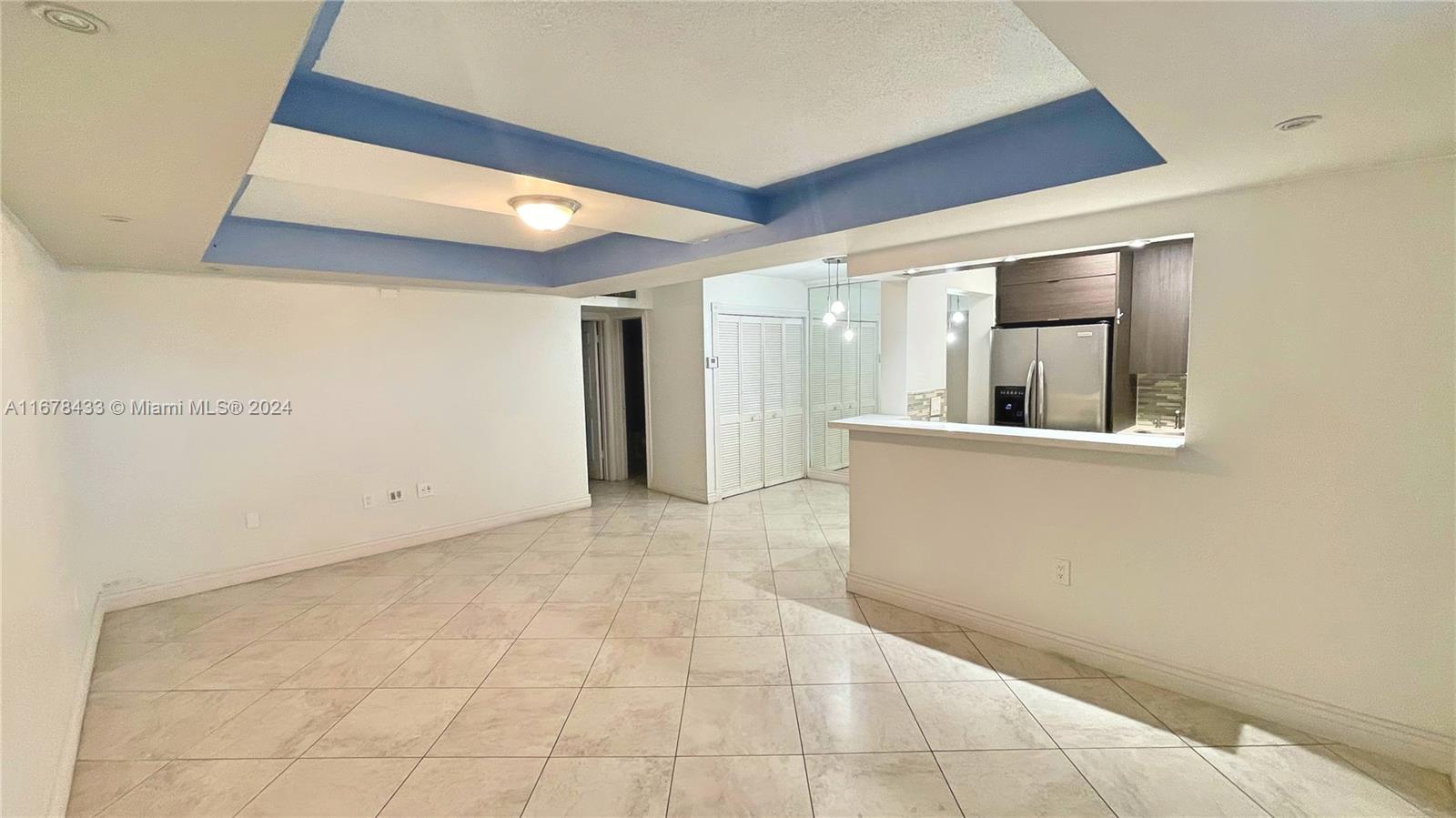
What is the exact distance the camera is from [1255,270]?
219 cm

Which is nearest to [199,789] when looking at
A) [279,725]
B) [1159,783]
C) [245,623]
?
[279,725]

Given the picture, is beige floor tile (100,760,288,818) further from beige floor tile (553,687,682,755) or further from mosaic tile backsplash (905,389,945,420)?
mosaic tile backsplash (905,389,945,420)

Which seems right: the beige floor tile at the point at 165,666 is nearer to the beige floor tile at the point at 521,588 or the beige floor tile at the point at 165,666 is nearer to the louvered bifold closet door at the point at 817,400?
the beige floor tile at the point at 521,588

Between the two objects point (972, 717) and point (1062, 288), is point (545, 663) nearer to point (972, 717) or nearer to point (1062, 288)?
point (972, 717)

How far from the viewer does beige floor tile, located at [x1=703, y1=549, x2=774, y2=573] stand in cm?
400

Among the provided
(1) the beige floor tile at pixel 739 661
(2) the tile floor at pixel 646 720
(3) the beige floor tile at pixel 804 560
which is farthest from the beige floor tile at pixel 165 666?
(3) the beige floor tile at pixel 804 560

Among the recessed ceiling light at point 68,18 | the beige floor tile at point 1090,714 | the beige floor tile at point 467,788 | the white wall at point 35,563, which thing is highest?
the recessed ceiling light at point 68,18

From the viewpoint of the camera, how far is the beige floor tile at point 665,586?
3.57 meters

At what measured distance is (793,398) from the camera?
662 cm

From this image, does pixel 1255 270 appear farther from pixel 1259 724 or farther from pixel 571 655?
pixel 571 655

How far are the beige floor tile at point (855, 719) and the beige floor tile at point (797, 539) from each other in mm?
1920

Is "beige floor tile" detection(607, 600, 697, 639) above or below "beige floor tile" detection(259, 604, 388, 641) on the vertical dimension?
below

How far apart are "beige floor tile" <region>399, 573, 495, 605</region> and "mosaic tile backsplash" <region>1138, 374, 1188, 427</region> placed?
484 centimetres

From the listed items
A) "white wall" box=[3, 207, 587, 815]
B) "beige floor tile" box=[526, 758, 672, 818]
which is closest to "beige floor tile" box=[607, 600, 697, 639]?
"beige floor tile" box=[526, 758, 672, 818]
